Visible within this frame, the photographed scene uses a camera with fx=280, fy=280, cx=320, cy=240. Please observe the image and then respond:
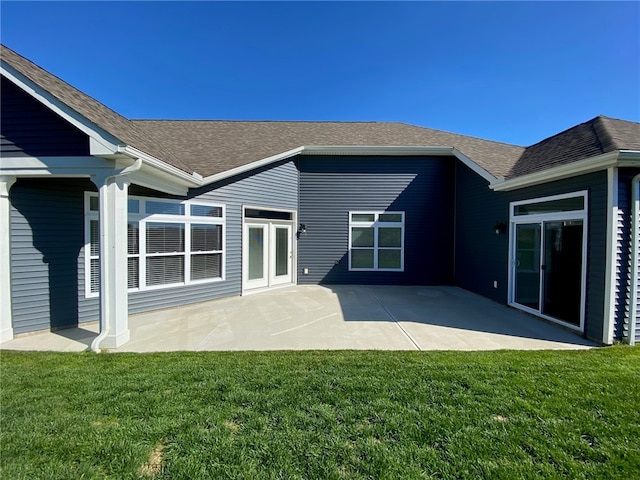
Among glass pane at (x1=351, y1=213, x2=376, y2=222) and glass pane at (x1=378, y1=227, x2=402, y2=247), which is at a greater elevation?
glass pane at (x1=351, y1=213, x2=376, y2=222)

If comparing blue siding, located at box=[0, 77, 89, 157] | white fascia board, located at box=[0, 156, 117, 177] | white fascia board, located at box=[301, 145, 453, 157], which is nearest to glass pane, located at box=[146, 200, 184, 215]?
white fascia board, located at box=[0, 156, 117, 177]

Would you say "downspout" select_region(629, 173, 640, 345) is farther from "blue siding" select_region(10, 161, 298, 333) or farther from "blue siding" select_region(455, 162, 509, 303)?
"blue siding" select_region(10, 161, 298, 333)

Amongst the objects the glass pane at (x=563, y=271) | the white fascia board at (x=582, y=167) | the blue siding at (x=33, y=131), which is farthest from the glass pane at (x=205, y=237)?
the glass pane at (x=563, y=271)

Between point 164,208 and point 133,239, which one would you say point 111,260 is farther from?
point 164,208

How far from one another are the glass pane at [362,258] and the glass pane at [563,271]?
5045 millimetres

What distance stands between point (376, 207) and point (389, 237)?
1.16 metres

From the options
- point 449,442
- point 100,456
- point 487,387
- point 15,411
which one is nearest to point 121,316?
point 15,411

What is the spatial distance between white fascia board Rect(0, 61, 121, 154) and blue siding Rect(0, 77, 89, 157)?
0.67 ft

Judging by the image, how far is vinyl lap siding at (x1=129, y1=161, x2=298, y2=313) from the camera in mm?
6559

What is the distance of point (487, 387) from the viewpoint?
3.07 meters

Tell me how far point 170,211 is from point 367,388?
5907 mm

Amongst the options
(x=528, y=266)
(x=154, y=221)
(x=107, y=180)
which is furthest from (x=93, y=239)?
(x=528, y=266)

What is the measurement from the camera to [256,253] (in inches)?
349

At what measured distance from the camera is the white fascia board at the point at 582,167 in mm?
4320
